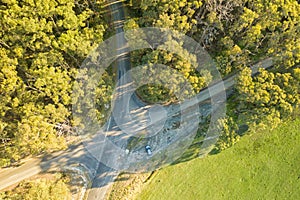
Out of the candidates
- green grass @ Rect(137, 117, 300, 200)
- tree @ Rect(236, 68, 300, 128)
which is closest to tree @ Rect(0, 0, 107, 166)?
green grass @ Rect(137, 117, 300, 200)

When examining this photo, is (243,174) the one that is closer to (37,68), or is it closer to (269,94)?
(269,94)

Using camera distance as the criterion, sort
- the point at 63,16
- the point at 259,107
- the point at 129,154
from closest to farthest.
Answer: the point at 63,16 → the point at 259,107 → the point at 129,154

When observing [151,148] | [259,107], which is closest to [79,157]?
[151,148]

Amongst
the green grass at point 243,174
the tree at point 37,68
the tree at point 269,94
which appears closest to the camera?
the tree at point 37,68

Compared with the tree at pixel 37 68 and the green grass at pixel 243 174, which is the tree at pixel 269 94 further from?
the tree at pixel 37 68

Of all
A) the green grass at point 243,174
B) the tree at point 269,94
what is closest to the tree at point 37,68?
the green grass at point 243,174

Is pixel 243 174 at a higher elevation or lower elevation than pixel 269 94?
lower

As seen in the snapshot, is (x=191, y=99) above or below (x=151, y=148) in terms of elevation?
above

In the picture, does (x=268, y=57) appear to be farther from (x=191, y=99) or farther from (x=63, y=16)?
(x=63, y=16)

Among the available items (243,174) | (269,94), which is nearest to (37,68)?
(269,94)
